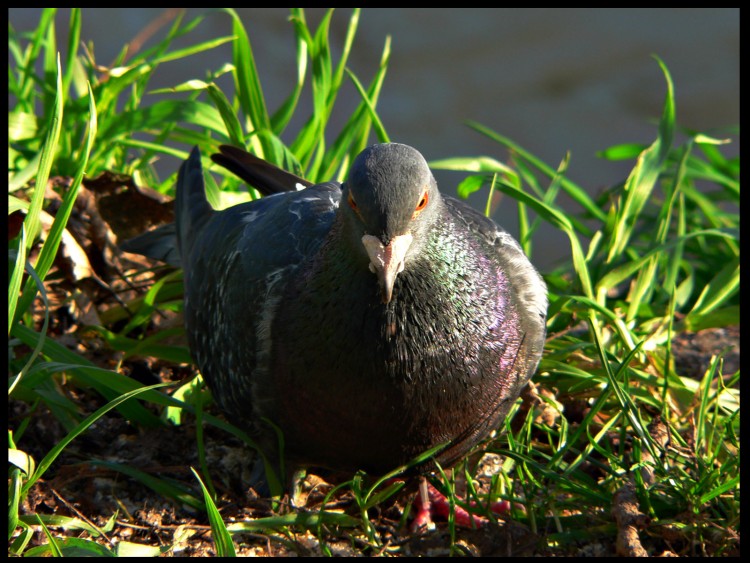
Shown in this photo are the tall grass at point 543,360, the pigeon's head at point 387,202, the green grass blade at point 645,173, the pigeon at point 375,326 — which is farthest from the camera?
the green grass blade at point 645,173

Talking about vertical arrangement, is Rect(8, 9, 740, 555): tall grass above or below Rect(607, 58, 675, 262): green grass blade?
below

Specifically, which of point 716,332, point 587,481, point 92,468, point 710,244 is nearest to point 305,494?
point 92,468

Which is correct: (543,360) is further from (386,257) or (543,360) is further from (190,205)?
(190,205)

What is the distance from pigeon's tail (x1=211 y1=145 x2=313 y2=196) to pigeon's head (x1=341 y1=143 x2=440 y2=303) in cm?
131

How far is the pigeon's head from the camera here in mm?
2713

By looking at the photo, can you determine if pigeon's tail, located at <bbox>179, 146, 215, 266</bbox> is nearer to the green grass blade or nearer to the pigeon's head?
the pigeon's head

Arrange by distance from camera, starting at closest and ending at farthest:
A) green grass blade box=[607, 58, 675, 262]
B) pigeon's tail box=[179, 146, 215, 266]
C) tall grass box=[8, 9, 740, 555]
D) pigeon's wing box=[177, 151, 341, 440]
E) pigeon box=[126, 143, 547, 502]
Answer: pigeon box=[126, 143, 547, 502], tall grass box=[8, 9, 740, 555], pigeon's wing box=[177, 151, 341, 440], pigeon's tail box=[179, 146, 215, 266], green grass blade box=[607, 58, 675, 262]

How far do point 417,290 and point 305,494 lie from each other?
1094mm

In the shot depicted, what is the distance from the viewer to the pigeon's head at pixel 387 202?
8.90ft

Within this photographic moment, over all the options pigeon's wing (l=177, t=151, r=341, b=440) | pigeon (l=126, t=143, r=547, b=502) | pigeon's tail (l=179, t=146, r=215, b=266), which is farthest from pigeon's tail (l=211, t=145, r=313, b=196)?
pigeon (l=126, t=143, r=547, b=502)

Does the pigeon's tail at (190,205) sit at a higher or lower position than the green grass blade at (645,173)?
lower

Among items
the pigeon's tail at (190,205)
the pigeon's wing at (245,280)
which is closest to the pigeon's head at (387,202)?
the pigeon's wing at (245,280)

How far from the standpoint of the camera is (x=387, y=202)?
8.87 ft

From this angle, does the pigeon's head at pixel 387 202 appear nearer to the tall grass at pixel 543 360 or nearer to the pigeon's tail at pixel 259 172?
the tall grass at pixel 543 360
